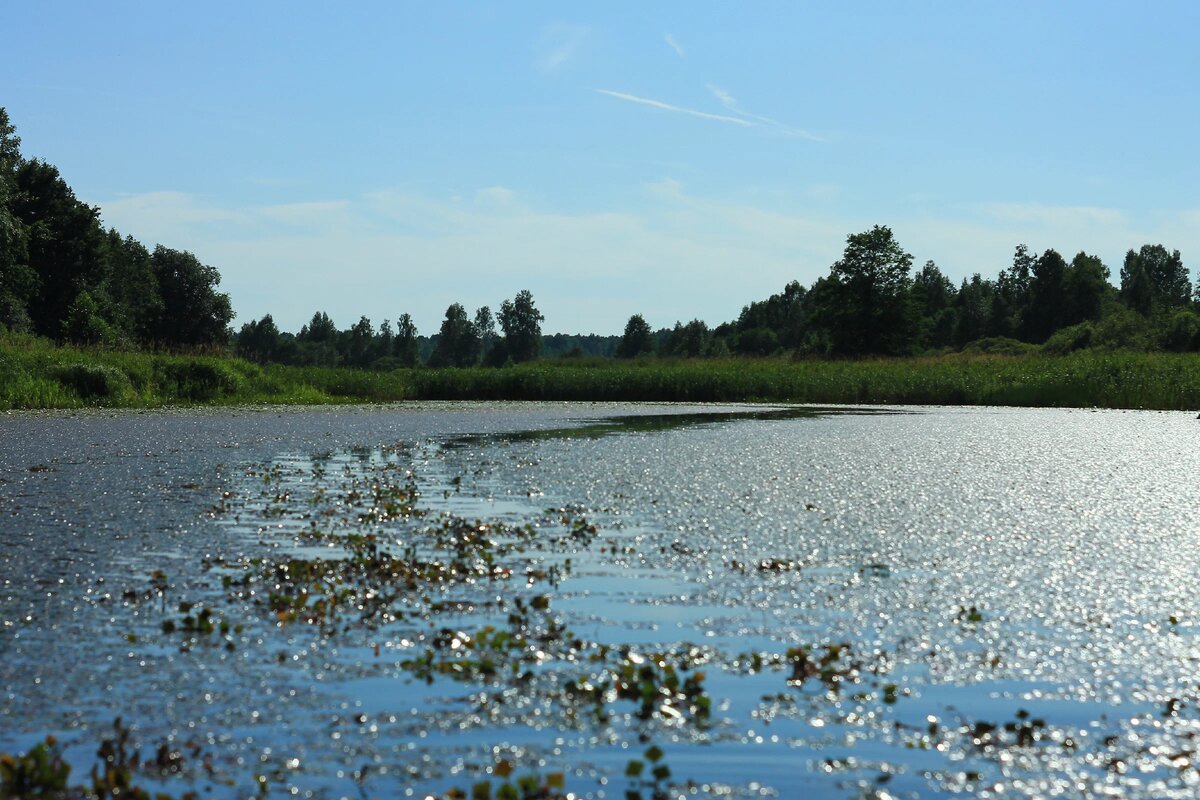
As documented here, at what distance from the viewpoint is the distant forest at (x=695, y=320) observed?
60219 mm

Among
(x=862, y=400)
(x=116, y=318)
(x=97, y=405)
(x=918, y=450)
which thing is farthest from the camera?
(x=116, y=318)

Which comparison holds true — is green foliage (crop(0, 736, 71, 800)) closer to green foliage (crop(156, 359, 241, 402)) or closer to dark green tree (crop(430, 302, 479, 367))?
green foliage (crop(156, 359, 241, 402))

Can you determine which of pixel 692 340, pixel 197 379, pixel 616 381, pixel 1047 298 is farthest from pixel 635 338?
pixel 197 379

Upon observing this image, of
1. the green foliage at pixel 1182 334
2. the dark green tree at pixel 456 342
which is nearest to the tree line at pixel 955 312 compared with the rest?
the green foliage at pixel 1182 334

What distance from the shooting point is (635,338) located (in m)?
138

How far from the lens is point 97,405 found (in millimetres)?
33000

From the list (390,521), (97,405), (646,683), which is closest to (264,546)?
(390,521)

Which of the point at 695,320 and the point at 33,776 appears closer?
the point at 33,776

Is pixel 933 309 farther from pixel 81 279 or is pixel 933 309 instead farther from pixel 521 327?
pixel 81 279

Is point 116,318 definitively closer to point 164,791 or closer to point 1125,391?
point 1125,391

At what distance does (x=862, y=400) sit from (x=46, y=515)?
38010mm

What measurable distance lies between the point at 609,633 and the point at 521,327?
137006mm

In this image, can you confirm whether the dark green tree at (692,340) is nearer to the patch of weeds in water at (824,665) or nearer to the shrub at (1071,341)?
the shrub at (1071,341)

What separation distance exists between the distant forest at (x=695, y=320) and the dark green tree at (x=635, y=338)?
16cm
